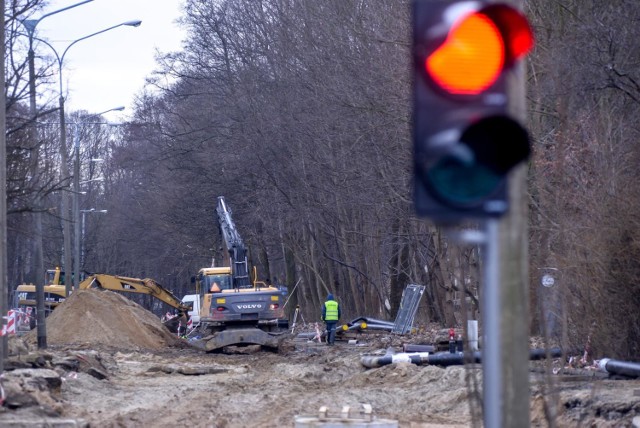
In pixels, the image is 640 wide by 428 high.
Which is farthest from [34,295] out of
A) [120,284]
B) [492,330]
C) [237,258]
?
[492,330]

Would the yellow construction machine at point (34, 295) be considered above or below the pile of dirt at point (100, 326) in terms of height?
above

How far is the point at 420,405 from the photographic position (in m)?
17.0

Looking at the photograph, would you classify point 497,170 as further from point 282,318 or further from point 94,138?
point 94,138

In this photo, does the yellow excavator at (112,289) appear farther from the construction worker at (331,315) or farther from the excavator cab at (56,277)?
the construction worker at (331,315)

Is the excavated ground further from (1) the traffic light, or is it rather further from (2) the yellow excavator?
(2) the yellow excavator

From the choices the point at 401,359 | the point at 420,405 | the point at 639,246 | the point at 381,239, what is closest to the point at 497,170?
the point at 639,246

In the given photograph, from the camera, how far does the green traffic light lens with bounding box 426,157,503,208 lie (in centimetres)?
426

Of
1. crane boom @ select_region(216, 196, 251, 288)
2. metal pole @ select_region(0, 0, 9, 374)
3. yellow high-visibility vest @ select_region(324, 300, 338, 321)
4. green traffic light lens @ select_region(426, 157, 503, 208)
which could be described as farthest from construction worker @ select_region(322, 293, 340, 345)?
green traffic light lens @ select_region(426, 157, 503, 208)

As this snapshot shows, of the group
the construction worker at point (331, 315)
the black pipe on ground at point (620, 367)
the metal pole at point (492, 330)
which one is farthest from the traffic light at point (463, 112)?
the construction worker at point (331, 315)

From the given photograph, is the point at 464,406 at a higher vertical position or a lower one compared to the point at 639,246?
lower

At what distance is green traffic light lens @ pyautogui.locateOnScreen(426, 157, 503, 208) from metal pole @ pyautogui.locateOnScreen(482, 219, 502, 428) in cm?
29

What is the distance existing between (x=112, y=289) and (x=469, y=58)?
1640 inches

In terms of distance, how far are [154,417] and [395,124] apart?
1566 cm

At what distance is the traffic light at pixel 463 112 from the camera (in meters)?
4.27
